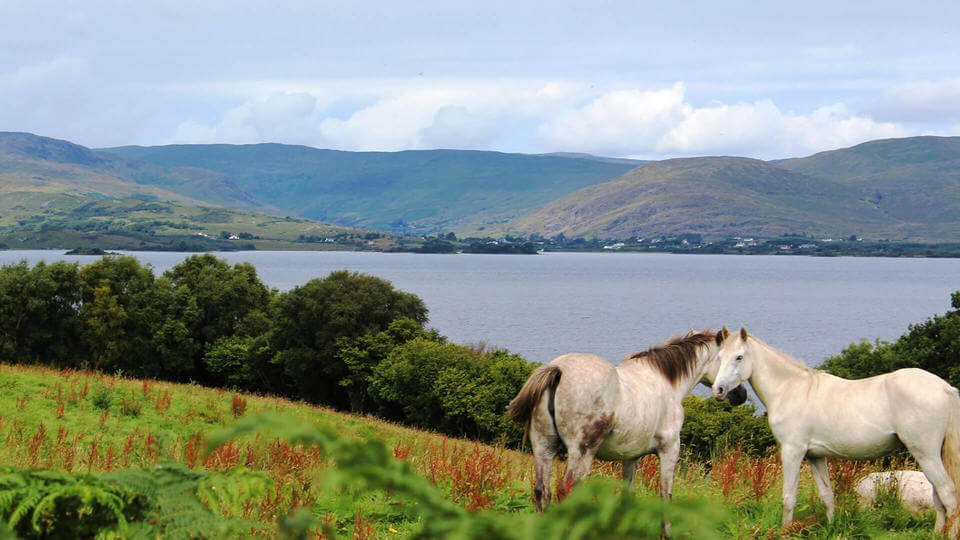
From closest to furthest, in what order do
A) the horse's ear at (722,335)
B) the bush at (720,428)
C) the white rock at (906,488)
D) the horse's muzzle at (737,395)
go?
1. the horse's ear at (722,335)
2. the white rock at (906,488)
3. the horse's muzzle at (737,395)
4. the bush at (720,428)

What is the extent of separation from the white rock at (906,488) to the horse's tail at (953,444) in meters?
1.51

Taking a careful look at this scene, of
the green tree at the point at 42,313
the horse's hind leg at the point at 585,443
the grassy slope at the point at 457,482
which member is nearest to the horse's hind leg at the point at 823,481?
the grassy slope at the point at 457,482

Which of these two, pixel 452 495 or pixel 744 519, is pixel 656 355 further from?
pixel 452 495

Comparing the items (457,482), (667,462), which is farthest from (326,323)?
(667,462)

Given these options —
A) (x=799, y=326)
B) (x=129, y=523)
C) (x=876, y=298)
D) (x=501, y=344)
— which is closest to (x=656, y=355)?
(x=129, y=523)

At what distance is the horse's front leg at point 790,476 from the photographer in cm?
974

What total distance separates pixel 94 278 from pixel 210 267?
9.98 m

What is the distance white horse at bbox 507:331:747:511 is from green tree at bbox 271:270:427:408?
5830 cm

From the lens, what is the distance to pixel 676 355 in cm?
1048

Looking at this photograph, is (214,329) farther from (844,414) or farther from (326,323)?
(844,414)

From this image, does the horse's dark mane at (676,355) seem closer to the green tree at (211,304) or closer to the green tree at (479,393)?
the green tree at (479,393)

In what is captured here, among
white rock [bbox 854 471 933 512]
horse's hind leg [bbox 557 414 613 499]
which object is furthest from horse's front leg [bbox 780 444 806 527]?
horse's hind leg [bbox 557 414 613 499]

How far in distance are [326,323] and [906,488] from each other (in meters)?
59.9

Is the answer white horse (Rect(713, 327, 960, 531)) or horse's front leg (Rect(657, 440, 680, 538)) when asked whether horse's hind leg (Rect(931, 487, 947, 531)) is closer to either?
white horse (Rect(713, 327, 960, 531))
